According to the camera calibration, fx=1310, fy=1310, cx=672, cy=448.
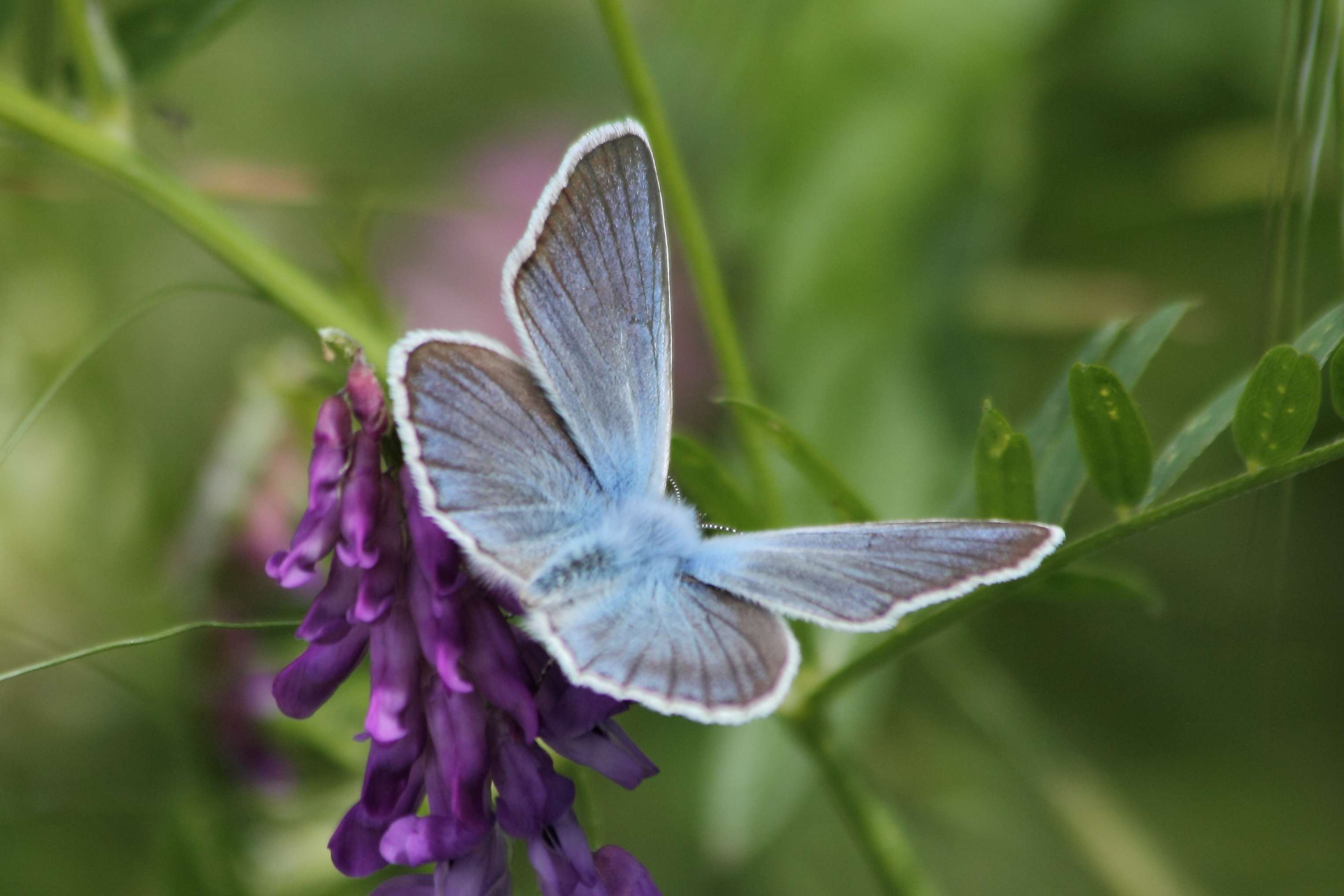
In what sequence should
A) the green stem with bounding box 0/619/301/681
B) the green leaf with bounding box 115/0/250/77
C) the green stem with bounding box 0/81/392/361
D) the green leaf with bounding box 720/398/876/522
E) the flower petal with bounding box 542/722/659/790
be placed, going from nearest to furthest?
the green stem with bounding box 0/619/301/681
the flower petal with bounding box 542/722/659/790
the green leaf with bounding box 720/398/876/522
the green stem with bounding box 0/81/392/361
the green leaf with bounding box 115/0/250/77

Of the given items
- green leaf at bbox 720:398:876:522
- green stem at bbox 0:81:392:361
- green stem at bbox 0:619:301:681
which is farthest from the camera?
green stem at bbox 0:81:392:361

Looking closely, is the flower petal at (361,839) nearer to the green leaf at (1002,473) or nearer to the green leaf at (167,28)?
the green leaf at (1002,473)

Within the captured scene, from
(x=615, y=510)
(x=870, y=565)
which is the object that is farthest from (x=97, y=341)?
(x=870, y=565)

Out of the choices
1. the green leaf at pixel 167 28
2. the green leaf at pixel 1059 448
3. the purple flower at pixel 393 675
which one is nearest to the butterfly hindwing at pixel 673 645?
the purple flower at pixel 393 675

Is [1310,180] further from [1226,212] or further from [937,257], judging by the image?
[1226,212]

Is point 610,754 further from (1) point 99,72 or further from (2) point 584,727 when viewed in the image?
A: (1) point 99,72

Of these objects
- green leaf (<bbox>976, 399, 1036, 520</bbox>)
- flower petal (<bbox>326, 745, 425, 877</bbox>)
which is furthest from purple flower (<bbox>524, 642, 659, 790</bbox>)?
green leaf (<bbox>976, 399, 1036, 520</bbox>)

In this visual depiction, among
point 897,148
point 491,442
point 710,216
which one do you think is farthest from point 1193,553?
point 491,442

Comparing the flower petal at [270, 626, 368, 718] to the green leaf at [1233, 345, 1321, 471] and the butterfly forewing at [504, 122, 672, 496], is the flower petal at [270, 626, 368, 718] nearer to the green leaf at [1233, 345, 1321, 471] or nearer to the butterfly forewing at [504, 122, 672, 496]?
the butterfly forewing at [504, 122, 672, 496]
